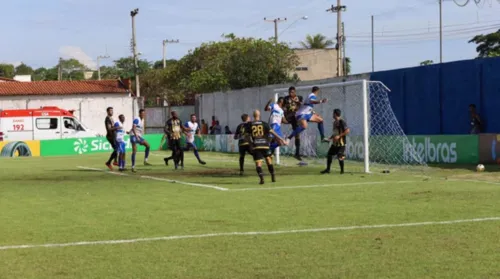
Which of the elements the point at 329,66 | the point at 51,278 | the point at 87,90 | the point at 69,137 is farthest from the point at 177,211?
the point at 329,66

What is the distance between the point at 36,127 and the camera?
152 feet

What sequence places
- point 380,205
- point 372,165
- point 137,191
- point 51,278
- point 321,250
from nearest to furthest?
point 51,278, point 321,250, point 380,205, point 137,191, point 372,165

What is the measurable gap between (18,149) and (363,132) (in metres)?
21.6

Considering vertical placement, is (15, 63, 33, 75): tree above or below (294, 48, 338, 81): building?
above

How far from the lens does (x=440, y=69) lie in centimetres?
2834

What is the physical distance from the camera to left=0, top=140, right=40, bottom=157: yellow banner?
40219 millimetres

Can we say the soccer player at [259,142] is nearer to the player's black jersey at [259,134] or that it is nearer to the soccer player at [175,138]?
the player's black jersey at [259,134]

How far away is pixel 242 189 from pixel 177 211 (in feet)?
13.3

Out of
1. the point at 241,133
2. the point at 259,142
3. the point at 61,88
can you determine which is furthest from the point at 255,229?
the point at 61,88

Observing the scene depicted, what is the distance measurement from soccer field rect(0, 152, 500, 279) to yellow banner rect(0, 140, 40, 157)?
75.4 ft

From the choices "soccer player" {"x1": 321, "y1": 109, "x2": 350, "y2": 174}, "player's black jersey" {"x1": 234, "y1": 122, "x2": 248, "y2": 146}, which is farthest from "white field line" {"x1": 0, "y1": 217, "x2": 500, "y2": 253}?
"soccer player" {"x1": 321, "y1": 109, "x2": 350, "y2": 174}

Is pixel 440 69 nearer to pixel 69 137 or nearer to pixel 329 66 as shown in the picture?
pixel 69 137

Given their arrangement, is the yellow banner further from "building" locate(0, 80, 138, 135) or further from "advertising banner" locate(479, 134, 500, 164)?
"advertising banner" locate(479, 134, 500, 164)

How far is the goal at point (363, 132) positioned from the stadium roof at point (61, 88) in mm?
37018
